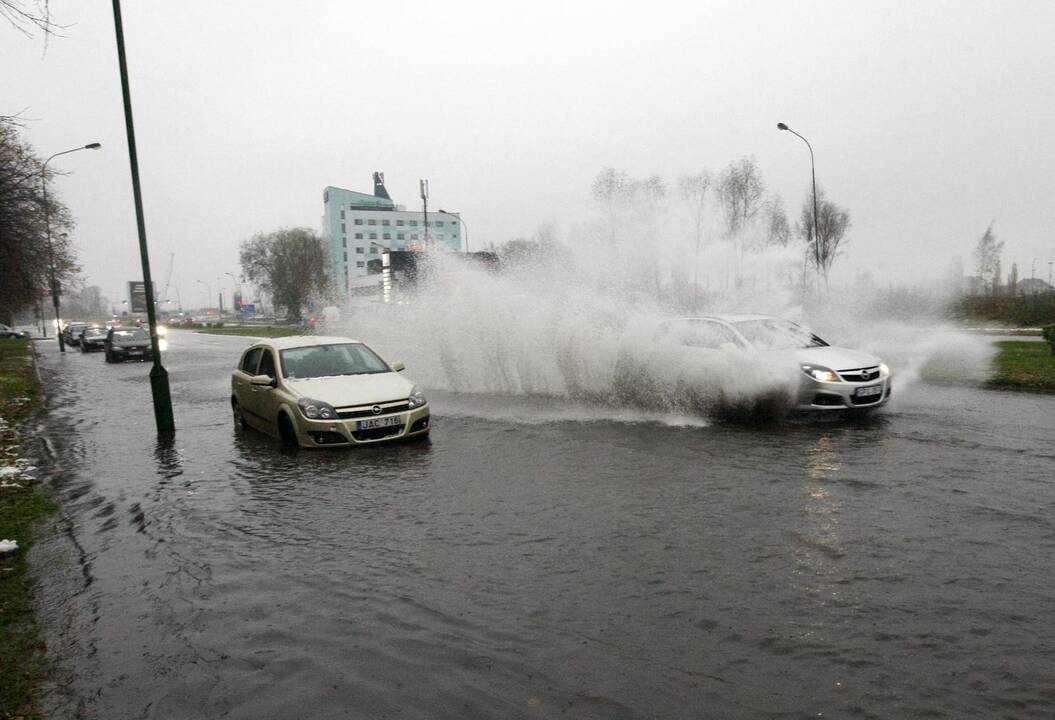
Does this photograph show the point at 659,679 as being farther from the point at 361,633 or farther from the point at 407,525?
the point at 407,525

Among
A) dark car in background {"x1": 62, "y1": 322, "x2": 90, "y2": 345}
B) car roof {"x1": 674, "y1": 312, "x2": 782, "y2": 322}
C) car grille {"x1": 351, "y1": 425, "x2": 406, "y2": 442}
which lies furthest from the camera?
dark car in background {"x1": 62, "y1": 322, "x2": 90, "y2": 345}

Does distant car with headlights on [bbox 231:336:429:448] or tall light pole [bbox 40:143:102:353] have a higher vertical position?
tall light pole [bbox 40:143:102:353]

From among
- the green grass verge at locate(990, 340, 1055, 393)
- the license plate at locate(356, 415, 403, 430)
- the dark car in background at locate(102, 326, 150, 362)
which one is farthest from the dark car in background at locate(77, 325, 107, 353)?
the green grass verge at locate(990, 340, 1055, 393)

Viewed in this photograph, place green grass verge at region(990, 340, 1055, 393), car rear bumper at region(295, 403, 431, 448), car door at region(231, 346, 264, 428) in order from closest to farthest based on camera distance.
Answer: car rear bumper at region(295, 403, 431, 448)
car door at region(231, 346, 264, 428)
green grass verge at region(990, 340, 1055, 393)

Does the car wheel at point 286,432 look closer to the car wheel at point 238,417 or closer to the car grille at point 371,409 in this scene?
the car grille at point 371,409

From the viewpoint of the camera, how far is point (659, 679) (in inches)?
133

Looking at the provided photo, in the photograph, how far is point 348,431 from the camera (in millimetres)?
9117

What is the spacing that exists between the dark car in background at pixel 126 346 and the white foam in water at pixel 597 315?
1965cm

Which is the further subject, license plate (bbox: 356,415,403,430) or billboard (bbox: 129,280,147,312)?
billboard (bbox: 129,280,147,312)

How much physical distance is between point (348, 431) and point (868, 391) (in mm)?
7200

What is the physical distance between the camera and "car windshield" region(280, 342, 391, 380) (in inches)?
403

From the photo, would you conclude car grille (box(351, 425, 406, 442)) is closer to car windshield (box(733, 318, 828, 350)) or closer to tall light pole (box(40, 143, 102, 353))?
car windshield (box(733, 318, 828, 350))

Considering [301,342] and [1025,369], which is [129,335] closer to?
[301,342]

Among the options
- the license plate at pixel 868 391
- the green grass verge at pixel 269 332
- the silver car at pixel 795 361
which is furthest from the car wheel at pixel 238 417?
the green grass verge at pixel 269 332
